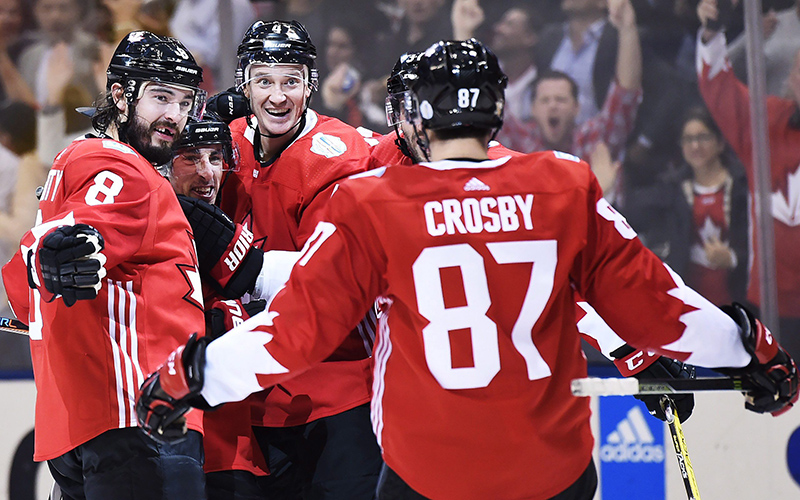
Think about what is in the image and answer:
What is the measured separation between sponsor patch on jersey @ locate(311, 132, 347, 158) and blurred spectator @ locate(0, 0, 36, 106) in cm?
272

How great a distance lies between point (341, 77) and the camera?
492cm

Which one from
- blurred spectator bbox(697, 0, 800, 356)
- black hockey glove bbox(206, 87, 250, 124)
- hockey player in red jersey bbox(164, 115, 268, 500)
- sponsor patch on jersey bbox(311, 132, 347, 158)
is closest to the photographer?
hockey player in red jersey bbox(164, 115, 268, 500)

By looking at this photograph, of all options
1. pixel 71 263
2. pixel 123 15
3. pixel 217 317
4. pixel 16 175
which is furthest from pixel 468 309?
pixel 123 15

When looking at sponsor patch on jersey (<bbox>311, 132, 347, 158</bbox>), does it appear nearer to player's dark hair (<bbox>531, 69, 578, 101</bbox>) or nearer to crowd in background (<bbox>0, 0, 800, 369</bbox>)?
crowd in background (<bbox>0, 0, 800, 369</bbox>)

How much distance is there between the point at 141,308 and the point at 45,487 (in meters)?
2.42

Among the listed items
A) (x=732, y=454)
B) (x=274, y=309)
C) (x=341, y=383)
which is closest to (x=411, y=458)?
(x=274, y=309)

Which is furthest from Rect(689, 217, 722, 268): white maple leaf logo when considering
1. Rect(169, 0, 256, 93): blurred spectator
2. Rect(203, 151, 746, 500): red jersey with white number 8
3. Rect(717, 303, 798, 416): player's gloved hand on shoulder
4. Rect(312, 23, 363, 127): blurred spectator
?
Rect(203, 151, 746, 500): red jersey with white number 8

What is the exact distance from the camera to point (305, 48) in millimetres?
2826

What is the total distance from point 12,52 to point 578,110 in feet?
9.81

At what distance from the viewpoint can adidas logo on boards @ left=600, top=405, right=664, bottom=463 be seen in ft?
13.0

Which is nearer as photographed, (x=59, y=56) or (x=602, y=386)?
(x=602, y=386)

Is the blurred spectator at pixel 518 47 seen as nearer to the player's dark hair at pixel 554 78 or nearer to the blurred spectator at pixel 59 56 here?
the player's dark hair at pixel 554 78

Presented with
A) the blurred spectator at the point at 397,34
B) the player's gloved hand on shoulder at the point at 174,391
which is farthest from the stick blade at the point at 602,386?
the blurred spectator at the point at 397,34

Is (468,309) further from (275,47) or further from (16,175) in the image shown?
(16,175)
